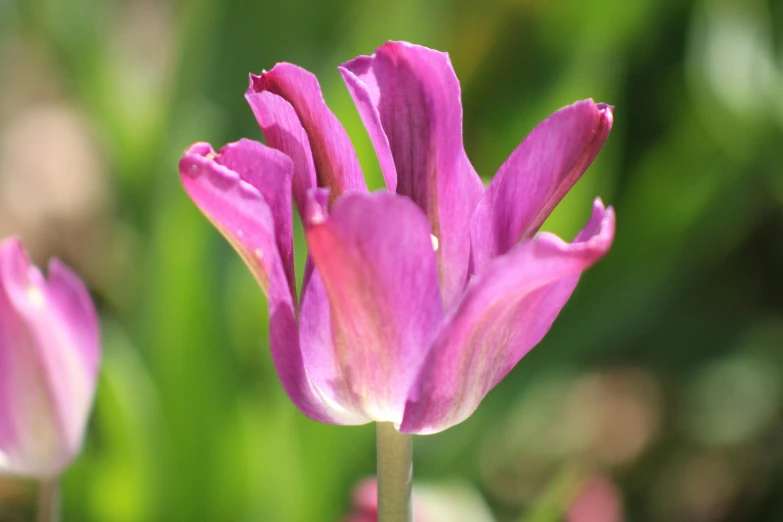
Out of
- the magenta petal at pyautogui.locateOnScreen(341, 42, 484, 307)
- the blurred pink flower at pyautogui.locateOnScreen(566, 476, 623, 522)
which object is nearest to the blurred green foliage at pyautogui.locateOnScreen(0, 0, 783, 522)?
the blurred pink flower at pyautogui.locateOnScreen(566, 476, 623, 522)

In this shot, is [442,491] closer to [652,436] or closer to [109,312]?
[652,436]

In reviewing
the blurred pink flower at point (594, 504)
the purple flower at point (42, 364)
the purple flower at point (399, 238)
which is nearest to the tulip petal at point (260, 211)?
the purple flower at point (399, 238)

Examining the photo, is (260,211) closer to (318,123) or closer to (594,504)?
(318,123)

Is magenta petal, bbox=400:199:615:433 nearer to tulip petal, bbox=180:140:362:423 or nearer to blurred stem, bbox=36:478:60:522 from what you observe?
tulip petal, bbox=180:140:362:423

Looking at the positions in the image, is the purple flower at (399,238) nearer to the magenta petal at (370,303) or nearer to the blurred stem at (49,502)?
the magenta petal at (370,303)

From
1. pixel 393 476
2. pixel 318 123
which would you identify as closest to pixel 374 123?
pixel 318 123

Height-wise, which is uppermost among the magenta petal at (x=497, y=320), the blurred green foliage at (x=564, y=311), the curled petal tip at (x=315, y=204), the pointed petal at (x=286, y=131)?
the pointed petal at (x=286, y=131)

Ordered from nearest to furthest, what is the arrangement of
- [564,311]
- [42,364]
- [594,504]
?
1. [42,364]
2. [594,504]
3. [564,311]
